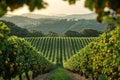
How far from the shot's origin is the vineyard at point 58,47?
304 ft

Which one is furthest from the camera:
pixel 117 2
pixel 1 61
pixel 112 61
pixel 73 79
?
pixel 73 79

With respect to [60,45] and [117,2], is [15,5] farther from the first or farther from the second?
[60,45]

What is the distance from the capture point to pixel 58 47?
10706cm

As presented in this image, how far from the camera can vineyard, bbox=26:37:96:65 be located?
92.8 m

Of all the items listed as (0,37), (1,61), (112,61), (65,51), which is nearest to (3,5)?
(0,37)

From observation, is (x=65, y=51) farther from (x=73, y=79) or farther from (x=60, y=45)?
(x=73, y=79)

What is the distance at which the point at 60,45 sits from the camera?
110062 millimetres

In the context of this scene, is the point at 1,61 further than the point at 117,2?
Yes

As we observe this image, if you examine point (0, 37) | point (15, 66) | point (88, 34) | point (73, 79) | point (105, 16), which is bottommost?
point (88, 34)

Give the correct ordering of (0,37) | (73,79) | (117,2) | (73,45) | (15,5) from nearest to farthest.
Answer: (117,2) < (15,5) < (0,37) < (73,79) < (73,45)

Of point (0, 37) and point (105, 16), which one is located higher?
point (105, 16)

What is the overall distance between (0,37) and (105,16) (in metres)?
15.9

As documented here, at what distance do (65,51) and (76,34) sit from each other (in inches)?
2810

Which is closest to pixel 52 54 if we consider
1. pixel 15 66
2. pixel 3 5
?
pixel 15 66
